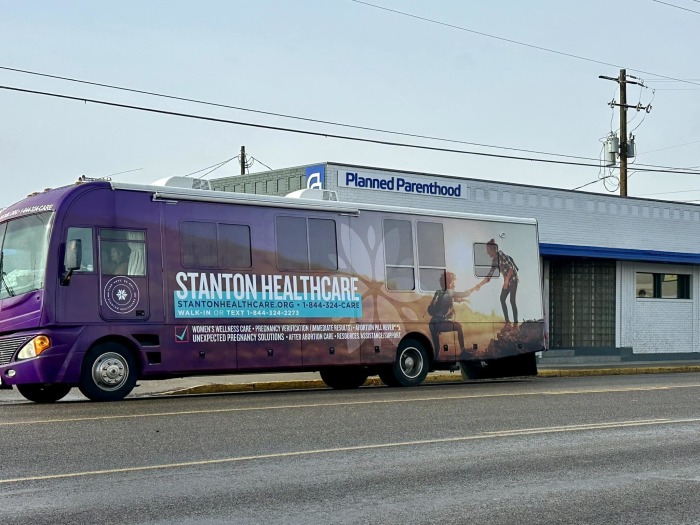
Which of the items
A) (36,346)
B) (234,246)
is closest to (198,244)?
(234,246)

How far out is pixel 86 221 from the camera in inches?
622

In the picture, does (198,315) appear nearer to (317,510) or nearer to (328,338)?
(328,338)

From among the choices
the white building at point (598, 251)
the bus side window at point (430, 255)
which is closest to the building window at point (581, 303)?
the white building at point (598, 251)

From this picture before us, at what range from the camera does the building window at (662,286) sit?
36500mm

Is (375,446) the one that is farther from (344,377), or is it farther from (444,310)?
(444,310)

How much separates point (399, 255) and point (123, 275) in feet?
19.7

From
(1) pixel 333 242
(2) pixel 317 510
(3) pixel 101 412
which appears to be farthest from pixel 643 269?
(2) pixel 317 510

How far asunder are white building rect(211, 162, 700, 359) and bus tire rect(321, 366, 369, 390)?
828cm

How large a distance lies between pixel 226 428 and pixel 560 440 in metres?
3.54

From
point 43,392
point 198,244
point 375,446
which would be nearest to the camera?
point 375,446

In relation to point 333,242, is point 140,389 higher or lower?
lower

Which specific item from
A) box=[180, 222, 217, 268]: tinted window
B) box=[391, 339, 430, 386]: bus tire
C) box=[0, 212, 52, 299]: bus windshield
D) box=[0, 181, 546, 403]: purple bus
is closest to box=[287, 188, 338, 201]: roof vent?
box=[0, 181, 546, 403]: purple bus

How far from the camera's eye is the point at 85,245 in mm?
15727

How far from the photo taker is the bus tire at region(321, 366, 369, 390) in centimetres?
2069
